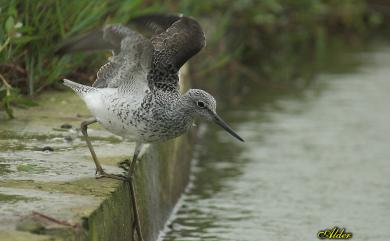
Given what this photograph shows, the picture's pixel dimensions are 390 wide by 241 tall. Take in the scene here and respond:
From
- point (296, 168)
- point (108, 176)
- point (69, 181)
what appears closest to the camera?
point (69, 181)

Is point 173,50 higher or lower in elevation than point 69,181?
higher

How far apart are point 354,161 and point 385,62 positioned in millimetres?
5474

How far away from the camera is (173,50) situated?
18.3 ft

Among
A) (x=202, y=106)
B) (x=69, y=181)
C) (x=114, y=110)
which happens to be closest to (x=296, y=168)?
(x=202, y=106)

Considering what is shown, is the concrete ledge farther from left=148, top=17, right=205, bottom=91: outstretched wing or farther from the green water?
left=148, top=17, right=205, bottom=91: outstretched wing

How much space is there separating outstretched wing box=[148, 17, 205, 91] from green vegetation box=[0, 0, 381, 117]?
963mm

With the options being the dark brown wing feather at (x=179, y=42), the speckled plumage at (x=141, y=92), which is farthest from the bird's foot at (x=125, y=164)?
the dark brown wing feather at (x=179, y=42)

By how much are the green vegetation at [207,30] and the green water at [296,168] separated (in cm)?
81

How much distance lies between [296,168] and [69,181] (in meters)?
3.84

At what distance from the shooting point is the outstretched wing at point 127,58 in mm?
5055

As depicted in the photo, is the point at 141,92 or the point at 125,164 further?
the point at 125,164

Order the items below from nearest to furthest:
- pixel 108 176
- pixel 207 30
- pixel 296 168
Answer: pixel 108 176, pixel 296 168, pixel 207 30

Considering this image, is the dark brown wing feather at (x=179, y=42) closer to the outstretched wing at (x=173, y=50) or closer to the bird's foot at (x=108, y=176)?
the outstretched wing at (x=173, y=50)

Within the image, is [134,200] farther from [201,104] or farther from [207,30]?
[207,30]
